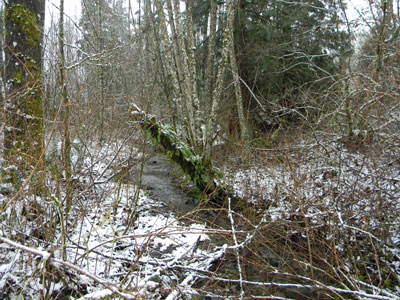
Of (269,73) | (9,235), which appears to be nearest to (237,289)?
(9,235)

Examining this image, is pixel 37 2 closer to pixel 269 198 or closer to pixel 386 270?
pixel 269 198

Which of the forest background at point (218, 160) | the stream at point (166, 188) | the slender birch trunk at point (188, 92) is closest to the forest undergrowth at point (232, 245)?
the forest background at point (218, 160)

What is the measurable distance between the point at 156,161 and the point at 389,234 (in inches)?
291

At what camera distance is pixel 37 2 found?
379cm

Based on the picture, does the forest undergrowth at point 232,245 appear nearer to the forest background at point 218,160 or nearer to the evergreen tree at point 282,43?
the forest background at point 218,160

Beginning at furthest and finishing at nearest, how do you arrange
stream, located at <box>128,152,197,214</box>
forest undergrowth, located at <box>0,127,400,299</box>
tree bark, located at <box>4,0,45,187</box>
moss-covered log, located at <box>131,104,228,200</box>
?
moss-covered log, located at <box>131,104,228,200</box> < stream, located at <box>128,152,197,214</box> < tree bark, located at <box>4,0,45,187</box> < forest undergrowth, located at <box>0,127,400,299</box>

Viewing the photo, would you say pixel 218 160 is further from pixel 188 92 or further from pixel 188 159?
pixel 188 92

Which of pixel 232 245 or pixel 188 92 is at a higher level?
pixel 188 92

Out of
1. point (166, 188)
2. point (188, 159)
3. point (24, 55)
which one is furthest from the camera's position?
point (166, 188)

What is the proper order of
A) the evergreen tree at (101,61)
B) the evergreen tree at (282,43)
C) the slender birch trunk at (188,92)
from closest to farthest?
the evergreen tree at (101,61) < the slender birch trunk at (188,92) < the evergreen tree at (282,43)

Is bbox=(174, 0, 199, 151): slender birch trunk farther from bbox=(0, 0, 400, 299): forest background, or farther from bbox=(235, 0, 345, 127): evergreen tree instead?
bbox=(235, 0, 345, 127): evergreen tree

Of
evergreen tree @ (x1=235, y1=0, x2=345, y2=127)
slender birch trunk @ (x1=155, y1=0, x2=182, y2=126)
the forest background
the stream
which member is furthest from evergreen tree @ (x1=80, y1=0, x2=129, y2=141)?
evergreen tree @ (x1=235, y1=0, x2=345, y2=127)

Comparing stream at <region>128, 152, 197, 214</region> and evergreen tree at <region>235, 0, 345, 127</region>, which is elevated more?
evergreen tree at <region>235, 0, 345, 127</region>

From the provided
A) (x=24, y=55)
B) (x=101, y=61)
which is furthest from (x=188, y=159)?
(x=24, y=55)
